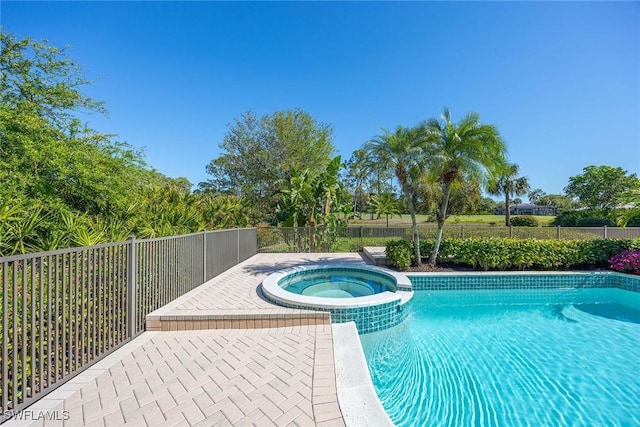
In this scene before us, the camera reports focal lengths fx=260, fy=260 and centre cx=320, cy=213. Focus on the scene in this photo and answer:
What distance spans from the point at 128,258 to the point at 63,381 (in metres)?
1.67

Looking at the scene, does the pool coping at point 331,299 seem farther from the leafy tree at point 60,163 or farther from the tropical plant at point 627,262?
the tropical plant at point 627,262

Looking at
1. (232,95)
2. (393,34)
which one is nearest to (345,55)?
(393,34)

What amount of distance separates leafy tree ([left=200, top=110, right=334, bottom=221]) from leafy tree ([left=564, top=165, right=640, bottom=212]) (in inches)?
1396

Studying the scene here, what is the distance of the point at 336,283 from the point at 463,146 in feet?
19.3

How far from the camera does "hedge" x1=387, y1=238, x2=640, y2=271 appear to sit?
866 cm

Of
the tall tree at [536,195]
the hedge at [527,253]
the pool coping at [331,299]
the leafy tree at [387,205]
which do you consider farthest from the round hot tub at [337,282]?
the tall tree at [536,195]

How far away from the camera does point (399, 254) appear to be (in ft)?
28.5

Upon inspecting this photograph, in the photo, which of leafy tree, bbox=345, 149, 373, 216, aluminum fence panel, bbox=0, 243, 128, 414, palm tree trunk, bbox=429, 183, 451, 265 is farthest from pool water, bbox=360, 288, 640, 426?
leafy tree, bbox=345, 149, 373, 216

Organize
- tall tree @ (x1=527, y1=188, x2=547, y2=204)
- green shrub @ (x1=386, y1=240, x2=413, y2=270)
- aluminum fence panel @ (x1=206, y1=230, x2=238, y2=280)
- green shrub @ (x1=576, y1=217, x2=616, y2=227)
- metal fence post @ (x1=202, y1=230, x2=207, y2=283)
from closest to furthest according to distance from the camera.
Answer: metal fence post @ (x1=202, y1=230, x2=207, y2=283) < aluminum fence panel @ (x1=206, y1=230, x2=238, y2=280) < green shrub @ (x1=386, y1=240, x2=413, y2=270) < green shrub @ (x1=576, y1=217, x2=616, y2=227) < tall tree @ (x1=527, y1=188, x2=547, y2=204)

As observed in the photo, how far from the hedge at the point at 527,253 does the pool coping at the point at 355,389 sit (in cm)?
547

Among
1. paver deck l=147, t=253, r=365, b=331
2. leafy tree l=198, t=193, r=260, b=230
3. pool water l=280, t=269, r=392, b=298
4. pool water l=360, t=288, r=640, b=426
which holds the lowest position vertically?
pool water l=360, t=288, r=640, b=426

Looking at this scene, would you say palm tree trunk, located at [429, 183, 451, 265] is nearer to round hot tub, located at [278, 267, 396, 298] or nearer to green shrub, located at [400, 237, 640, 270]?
green shrub, located at [400, 237, 640, 270]

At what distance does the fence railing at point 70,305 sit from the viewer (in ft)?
8.10

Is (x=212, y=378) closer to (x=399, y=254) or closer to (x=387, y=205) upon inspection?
(x=399, y=254)
